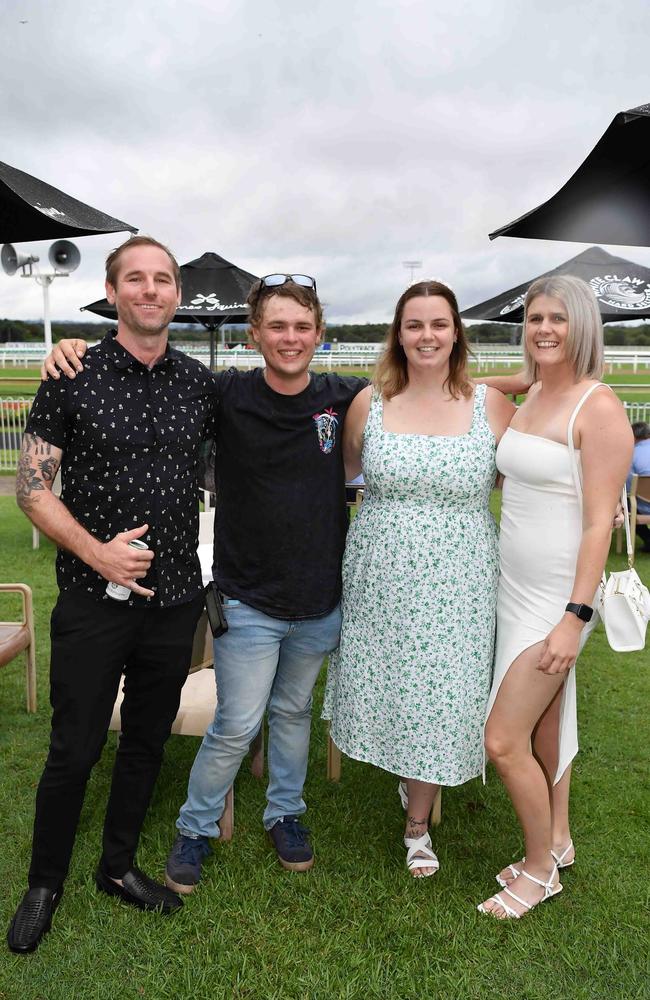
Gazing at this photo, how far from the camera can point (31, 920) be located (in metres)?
2.59

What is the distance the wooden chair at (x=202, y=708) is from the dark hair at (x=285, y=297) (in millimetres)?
1320

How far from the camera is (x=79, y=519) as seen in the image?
2.48m

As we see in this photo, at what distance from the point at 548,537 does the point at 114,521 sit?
55.9 inches

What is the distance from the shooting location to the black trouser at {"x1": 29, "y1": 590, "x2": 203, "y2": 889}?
8.11ft

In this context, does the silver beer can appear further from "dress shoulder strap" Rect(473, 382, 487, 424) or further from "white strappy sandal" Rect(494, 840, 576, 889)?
"white strappy sandal" Rect(494, 840, 576, 889)

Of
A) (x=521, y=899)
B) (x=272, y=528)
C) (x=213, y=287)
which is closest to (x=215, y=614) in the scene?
(x=272, y=528)

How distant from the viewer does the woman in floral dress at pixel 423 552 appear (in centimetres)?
276

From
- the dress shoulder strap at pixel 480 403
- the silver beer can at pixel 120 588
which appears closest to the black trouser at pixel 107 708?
the silver beer can at pixel 120 588

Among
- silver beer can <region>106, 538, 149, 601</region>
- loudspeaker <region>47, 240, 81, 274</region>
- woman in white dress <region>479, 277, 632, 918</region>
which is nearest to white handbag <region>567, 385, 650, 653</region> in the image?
woman in white dress <region>479, 277, 632, 918</region>

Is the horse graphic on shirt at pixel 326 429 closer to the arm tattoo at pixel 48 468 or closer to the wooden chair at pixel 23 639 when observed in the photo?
the arm tattoo at pixel 48 468


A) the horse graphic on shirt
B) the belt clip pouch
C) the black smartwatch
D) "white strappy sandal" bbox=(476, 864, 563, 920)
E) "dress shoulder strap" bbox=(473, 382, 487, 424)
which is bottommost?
"white strappy sandal" bbox=(476, 864, 563, 920)

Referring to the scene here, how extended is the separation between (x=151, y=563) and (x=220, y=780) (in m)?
0.99

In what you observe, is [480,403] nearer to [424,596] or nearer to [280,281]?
[424,596]

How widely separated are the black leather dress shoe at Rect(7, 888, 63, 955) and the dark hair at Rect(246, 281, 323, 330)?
6.94 feet
